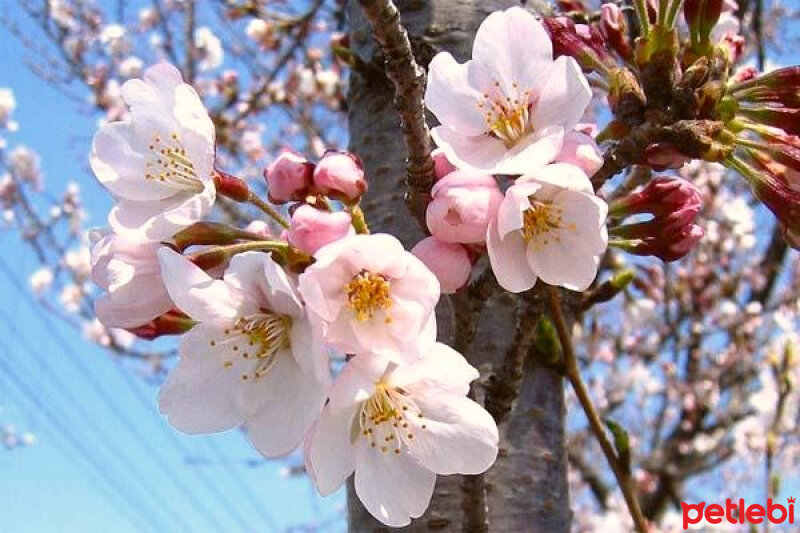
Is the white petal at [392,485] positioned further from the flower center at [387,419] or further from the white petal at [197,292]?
the white petal at [197,292]

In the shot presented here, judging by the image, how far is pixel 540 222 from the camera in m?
0.83

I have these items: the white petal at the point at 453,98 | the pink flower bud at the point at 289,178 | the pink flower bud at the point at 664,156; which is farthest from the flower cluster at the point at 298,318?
the pink flower bud at the point at 664,156

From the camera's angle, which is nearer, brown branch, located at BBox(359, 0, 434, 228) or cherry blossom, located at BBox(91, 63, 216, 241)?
brown branch, located at BBox(359, 0, 434, 228)

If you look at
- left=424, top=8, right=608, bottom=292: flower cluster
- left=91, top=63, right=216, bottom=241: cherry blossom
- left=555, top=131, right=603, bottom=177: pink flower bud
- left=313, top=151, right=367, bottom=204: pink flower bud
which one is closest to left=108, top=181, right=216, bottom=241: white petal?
left=91, top=63, right=216, bottom=241: cherry blossom

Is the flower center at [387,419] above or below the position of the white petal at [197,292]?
below

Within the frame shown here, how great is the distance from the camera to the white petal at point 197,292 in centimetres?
72

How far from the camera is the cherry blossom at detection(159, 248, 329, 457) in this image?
729 mm

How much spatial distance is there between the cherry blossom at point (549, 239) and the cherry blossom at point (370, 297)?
8 cm

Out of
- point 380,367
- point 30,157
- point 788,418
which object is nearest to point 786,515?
point 380,367

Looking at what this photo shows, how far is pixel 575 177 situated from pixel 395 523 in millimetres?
360

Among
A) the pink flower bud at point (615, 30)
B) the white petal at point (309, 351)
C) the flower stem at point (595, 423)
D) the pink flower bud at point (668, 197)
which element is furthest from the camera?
the flower stem at point (595, 423)

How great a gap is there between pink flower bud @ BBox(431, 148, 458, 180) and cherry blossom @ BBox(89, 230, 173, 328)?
0.27 m

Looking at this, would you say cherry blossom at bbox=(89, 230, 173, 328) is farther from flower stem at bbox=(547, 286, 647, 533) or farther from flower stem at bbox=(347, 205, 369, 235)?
flower stem at bbox=(547, 286, 647, 533)

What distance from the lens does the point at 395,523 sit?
0.81 m
